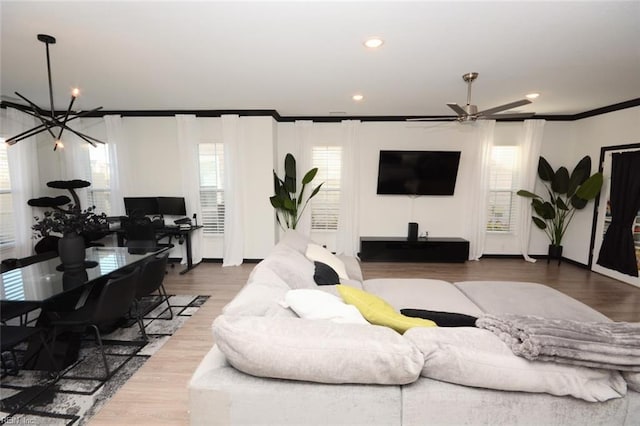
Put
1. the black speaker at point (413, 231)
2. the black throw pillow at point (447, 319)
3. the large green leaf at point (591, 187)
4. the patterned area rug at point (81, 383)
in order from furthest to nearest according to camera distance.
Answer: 1. the black speaker at point (413, 231)
2. the large green leaf at point (591, 187)
3. the patterned area rug at point (81, 383)
4. the black throw pillow at point (447, 319)

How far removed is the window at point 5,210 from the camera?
175 inches

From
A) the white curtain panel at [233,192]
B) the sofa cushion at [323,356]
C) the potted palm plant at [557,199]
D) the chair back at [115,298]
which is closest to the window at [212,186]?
the white curtain panel at [233,192]

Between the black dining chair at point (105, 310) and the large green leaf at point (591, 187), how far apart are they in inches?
250

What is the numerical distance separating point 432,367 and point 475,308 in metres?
1.53

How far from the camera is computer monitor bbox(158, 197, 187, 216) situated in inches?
203

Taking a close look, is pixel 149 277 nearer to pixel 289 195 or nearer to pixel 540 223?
pixel 289 195

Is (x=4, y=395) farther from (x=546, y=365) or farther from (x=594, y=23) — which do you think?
(x=594, y=23)

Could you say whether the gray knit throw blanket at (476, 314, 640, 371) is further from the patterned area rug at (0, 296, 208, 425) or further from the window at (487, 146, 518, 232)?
the window at (487, 146, 518, 232)

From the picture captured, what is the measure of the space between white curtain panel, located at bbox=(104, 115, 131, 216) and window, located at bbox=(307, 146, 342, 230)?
11.0ft

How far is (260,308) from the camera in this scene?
1.59 m

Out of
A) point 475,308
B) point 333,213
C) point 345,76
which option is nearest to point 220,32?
point 345,76

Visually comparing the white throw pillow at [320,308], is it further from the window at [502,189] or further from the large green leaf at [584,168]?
the large green leaf at [584,168]

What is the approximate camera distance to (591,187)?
4.75 meters

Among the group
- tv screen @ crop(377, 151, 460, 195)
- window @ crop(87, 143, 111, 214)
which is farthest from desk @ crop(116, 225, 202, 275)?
tv screen @ crop(377, 151, 460, 195)
